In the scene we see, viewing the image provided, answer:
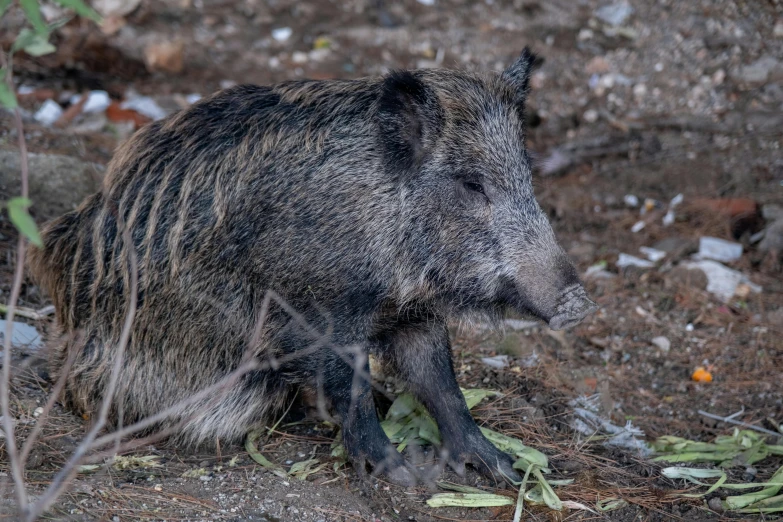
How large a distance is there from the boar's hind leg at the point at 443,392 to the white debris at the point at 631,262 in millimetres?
2496

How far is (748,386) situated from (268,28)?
572 cm

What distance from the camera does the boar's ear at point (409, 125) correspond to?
10.5 feet

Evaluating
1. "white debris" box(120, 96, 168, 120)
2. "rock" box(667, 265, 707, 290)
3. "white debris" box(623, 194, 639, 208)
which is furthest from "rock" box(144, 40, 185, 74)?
"rock" box(667, 265, 707, 290)

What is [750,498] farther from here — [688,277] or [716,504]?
[688,277]

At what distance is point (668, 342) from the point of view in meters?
4.86

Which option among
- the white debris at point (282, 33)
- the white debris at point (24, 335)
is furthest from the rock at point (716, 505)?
the white debris at point (282, 33)

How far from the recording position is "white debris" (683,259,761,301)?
5.28m

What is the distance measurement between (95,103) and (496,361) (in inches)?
163

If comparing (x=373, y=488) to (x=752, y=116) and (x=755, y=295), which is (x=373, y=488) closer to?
(x=755, y=295)

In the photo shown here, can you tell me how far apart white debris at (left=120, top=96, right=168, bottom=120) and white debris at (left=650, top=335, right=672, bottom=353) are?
4093mm

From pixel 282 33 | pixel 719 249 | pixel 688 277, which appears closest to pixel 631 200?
pixel 719 249

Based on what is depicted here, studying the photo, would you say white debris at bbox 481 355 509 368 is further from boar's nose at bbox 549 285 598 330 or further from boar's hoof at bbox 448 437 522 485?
boar's nose at bbox 549 285 598 330

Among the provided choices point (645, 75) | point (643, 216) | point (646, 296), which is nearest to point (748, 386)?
point (646, 296)

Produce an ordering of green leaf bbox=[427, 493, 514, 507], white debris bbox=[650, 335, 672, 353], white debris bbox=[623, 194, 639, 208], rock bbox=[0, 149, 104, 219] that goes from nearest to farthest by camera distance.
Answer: green leaf bbox=[427, 493, 514, 507]
rock bbox=[0, 149, 104, 219]
white debris bbox=[650, 335, 672, 353]
white debris bbox=[623, 194, 639, 208]
